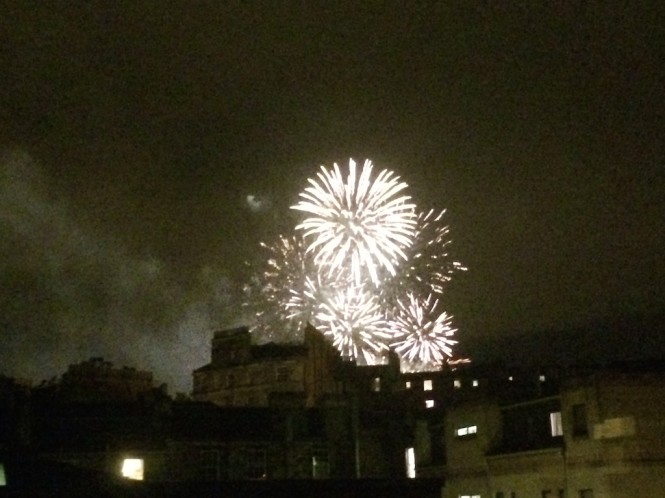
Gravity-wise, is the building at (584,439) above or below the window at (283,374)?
below

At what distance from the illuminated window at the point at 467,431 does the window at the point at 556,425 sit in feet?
20.4

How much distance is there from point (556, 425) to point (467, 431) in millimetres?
7614

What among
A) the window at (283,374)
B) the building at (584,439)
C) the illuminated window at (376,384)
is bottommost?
the building at (584,439)

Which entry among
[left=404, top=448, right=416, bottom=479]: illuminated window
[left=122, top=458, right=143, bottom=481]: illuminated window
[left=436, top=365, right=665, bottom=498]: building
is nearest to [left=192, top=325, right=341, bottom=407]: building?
[left=404, top=448, right=416, bottom=479]: illuminated window

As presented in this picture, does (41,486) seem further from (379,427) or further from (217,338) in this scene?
(217,338)

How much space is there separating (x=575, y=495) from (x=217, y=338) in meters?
67.0

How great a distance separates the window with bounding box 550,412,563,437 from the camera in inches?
1890

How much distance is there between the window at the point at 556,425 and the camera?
48.0m

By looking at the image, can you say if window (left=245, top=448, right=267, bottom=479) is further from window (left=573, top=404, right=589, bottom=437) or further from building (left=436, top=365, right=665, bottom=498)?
window (left=573, top=404, right=589, bottom=437)

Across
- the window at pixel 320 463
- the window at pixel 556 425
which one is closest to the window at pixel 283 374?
the window at pixel 320 463

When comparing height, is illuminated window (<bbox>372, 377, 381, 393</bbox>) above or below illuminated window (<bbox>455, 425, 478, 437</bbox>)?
above

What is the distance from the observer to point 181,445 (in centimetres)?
6372

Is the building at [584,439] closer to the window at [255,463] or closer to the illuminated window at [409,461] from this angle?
the illuminated window at [409,461]

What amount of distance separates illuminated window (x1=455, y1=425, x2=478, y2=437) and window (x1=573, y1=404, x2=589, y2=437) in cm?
858
